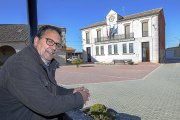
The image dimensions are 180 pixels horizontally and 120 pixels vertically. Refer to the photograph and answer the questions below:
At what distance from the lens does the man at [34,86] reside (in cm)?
150

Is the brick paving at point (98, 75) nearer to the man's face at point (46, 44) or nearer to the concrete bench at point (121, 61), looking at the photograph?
the concrete bench at point (121, 61)

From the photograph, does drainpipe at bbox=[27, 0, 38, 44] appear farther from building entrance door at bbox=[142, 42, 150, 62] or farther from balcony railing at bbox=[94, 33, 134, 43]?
balcony railing at bbox=[94, 33, 134, 43]

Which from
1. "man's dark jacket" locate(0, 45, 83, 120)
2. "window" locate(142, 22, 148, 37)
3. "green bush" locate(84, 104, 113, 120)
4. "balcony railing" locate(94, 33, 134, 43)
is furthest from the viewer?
"balcony railing" locate(94, 33, 134, 43)

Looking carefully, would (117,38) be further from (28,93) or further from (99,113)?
(28,93)

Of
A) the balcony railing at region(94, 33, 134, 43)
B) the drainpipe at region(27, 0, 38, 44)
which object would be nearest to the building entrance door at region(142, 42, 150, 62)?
the balcony railing at region(94, 33, 134, 43)

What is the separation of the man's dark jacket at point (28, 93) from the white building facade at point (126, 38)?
31.8 metres

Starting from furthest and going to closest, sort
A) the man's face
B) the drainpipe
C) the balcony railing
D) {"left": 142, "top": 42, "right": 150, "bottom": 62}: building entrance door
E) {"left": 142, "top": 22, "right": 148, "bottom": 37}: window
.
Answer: the balcony railing → {"left": 142, "top": 42, "right": 150, "bottom": 62}: building entrance door → {"left": 142, "top": 22, "right": 148, "bottom": 37}: window → the drainpipe → the man's face

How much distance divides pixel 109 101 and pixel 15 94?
24.0 ft

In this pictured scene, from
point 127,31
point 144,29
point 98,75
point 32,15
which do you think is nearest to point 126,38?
point 127,31

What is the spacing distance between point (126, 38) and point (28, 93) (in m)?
34.9

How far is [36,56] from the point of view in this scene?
5.66 feet

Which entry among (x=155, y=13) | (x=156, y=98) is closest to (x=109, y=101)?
(x=156, y=98)

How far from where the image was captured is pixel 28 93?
4.87ft

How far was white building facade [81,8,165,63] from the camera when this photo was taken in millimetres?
32688
